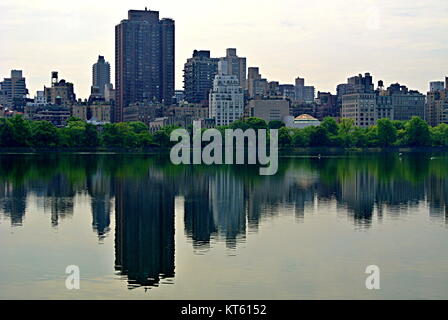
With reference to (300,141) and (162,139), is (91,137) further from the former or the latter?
(300,141)

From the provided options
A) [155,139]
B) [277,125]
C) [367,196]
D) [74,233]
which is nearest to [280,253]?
[74,233]

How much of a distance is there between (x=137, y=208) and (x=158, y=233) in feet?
30.1

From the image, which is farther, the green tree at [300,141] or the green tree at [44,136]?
the green tree at [300,141]

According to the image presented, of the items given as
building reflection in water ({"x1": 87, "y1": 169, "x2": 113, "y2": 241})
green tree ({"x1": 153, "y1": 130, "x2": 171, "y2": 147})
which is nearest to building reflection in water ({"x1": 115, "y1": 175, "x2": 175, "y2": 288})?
building reflection in water ({"x1": 87, "y1": 169, "x2": 113, "y2": 241})

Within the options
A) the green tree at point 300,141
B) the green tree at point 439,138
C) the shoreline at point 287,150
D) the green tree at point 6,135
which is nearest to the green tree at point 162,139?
the shoreline at point 287,150

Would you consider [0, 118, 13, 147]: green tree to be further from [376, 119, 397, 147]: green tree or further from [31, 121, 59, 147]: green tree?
[376, 119, 397, 147]: green tree

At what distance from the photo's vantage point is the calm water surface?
84.8ft

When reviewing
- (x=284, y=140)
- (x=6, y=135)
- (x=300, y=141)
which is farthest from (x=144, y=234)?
(x=300, y=141)

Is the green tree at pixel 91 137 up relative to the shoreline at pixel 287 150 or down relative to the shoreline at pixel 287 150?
up

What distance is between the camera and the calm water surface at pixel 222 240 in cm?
2584

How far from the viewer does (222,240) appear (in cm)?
3450

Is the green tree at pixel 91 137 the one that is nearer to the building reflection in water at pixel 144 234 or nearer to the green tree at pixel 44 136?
the green tree at pixel 44 136
